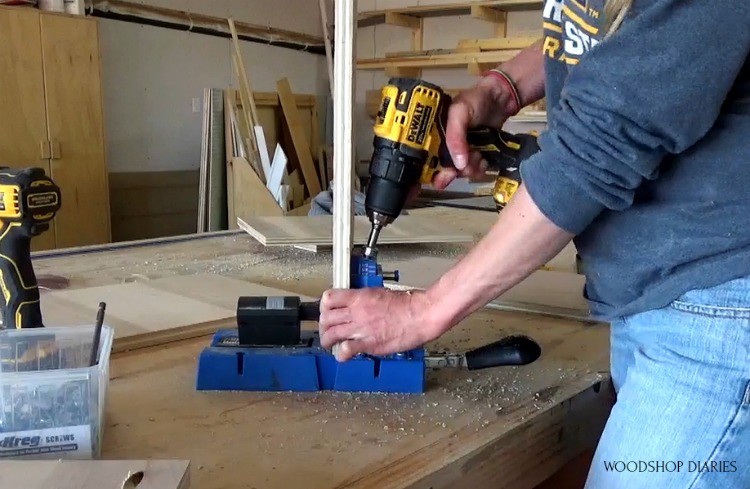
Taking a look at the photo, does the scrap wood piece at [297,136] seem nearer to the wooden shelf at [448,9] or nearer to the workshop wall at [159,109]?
the workshop wall at [159,109]

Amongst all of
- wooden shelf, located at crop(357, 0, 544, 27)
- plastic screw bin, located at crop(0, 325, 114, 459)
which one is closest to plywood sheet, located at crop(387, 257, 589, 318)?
plastic screw bin, located at crop(0, 325, 114, 459)

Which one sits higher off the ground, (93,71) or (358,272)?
(93,71)

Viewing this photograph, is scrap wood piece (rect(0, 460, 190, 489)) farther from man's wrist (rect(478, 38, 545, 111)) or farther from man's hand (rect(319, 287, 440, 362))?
man's wrist (rect(478, 38, 545, 111))

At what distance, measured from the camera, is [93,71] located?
146 inches

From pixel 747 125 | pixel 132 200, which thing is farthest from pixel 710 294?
pixel 132 200

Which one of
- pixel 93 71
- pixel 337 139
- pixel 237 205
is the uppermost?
pixel 93 71

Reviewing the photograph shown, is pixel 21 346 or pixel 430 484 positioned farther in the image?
pixel 21 346

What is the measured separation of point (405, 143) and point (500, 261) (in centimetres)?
A: 34

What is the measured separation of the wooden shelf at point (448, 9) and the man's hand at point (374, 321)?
3.68 meters

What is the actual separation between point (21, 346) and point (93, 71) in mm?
3177

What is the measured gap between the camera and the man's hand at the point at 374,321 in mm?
906

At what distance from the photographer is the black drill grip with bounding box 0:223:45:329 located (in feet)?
3.28

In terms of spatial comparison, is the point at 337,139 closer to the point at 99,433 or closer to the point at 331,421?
the point at 331,421

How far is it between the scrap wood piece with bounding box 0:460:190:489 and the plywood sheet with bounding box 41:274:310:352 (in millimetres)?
555
